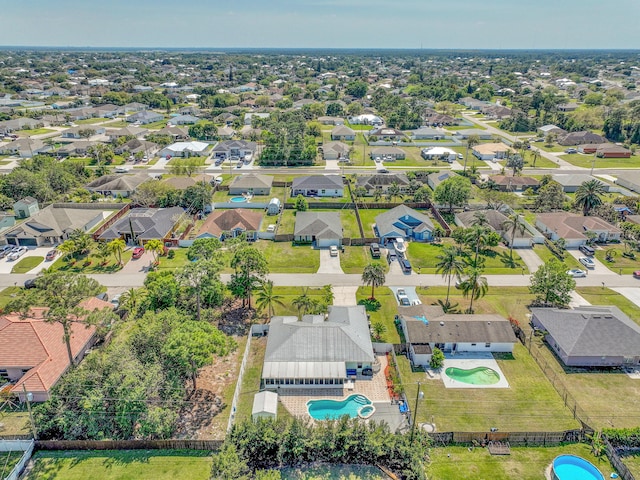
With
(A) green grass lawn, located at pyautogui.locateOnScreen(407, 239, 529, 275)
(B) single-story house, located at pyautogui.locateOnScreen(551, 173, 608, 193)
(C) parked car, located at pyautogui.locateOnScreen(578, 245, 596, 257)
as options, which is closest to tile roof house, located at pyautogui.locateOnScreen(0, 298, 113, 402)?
(A) green grass lawn, located at pyautogui.locateOnScreen(407, 239, 529, 275)

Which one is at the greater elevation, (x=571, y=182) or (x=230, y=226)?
(x=571, y=182)

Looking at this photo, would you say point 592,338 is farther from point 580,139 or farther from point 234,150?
point 580,139

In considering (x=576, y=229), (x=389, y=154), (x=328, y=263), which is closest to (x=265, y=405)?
(x=328, y=263)

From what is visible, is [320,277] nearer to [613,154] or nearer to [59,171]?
[59,171]

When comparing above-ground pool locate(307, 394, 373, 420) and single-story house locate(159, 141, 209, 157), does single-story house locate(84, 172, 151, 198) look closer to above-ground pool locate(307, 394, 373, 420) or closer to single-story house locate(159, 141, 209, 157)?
single-story house locate(159, 141, 209, 157)

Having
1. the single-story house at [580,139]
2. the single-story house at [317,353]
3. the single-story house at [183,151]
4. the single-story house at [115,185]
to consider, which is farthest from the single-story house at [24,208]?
the single-story house at [580,139]

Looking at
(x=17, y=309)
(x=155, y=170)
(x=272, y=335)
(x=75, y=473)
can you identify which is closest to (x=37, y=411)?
(x=75, y=473)

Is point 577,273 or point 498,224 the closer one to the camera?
point 577,273
